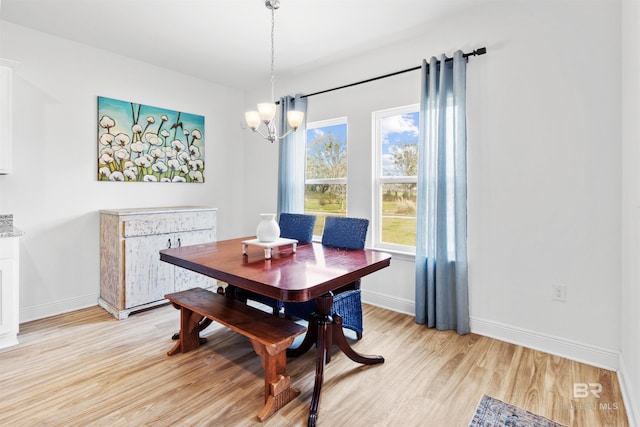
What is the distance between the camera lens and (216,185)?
4.44 m

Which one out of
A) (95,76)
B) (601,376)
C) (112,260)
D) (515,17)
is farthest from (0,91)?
(601,376)

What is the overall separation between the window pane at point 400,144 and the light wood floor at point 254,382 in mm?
1563

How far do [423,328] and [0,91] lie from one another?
3.93 meters

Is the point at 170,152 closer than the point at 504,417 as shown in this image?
No

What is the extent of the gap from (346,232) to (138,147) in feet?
8.58

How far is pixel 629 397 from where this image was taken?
1.76 m

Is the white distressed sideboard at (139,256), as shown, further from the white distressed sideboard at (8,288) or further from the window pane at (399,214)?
the window pane at (399,214)

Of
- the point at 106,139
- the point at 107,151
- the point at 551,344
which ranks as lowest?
the point at 551,344

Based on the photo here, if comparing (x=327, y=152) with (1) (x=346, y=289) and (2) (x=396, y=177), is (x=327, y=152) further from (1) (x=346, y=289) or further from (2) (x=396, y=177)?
(1) (x=346, y=289)

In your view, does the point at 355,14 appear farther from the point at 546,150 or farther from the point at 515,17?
the point at 546,150

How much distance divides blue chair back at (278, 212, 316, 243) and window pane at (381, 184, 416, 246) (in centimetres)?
92

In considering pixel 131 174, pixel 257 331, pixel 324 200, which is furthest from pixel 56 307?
pixel 324 200

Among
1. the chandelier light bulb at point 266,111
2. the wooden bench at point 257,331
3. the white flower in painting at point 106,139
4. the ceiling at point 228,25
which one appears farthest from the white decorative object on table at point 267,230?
the white flower in painting at point 106,139

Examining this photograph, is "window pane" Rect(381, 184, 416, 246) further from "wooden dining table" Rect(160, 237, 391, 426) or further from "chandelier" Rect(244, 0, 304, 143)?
"chandelier" Rect(244, 0, 304, 143)
